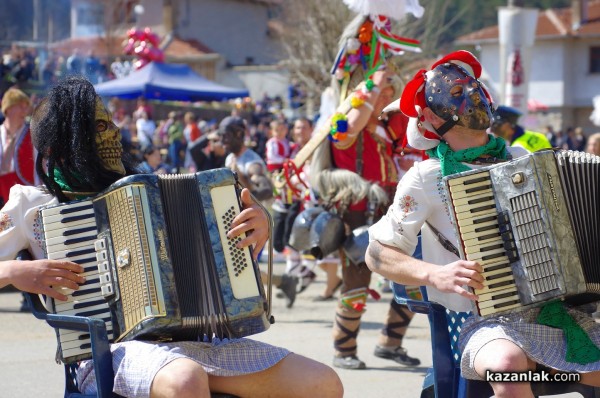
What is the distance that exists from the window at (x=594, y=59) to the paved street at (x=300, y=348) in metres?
40.1

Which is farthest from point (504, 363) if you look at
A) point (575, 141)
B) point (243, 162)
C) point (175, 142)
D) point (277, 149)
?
A: point (575, 141)

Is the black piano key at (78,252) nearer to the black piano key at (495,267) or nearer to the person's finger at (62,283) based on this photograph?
the person's finger at (62,283)

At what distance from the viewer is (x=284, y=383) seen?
3.62m

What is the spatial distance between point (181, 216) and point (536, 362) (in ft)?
4.41

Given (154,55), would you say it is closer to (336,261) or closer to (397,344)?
(336,261)

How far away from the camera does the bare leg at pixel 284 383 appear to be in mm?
3600

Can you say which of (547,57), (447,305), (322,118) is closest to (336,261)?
(322,118)

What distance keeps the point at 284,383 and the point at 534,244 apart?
39.2 inches

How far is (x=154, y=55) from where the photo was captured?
81.0ft

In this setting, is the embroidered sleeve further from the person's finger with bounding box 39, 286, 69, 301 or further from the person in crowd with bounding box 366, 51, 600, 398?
the person's finger with bounding box 39, 286, 69, 301

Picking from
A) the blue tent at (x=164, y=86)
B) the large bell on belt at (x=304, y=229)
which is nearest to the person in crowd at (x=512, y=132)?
the large bell on belt at (x=304, y=229)

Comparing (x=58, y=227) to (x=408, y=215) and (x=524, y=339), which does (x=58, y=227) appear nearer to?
(x=408, y=215)

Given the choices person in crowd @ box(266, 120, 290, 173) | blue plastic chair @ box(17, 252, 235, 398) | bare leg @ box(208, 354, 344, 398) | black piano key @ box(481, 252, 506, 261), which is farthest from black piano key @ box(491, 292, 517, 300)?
person in crowd @ box(266, 120, 290, 173)

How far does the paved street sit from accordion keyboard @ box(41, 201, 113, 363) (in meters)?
2.23
